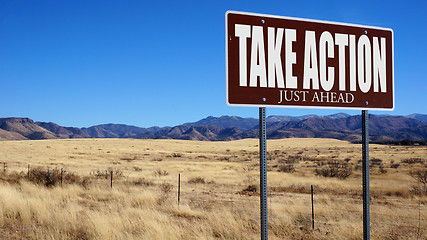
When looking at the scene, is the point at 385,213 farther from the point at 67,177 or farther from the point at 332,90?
the point at 67,177

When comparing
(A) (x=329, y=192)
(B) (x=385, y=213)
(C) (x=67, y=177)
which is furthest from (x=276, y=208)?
(C) (x=67, y=177)

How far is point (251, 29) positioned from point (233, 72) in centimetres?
68

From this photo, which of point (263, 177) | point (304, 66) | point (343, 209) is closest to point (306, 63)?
Answer: point (304, 66)

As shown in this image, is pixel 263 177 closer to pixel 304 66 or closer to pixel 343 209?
pixel 304 66

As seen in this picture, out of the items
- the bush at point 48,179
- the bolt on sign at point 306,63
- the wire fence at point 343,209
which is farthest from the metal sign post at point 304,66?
the bush at point 48,179

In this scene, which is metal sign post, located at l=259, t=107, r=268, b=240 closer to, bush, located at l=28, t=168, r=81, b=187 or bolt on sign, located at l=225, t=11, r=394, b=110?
bolt on sign, located at l=225, t=11, r=394, b=110

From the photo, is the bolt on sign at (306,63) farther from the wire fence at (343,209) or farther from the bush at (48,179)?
the bush at (48,179)

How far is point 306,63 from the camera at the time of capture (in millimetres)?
5152

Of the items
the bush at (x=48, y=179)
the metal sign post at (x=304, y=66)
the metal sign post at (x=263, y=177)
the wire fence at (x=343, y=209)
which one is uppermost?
the metal sign post at (x=304, y=66)

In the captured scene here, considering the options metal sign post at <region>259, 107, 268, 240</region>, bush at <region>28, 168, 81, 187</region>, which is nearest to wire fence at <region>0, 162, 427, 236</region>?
bush at <region>28, 168, 81, 187</region>

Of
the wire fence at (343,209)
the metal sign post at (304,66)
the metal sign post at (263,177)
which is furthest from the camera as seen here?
the wire fence at (343,209)

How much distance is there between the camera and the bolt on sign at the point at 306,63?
475 centimetres

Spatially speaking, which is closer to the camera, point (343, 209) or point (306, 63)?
point (306, 63)

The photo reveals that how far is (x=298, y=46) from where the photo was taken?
5137 mm
